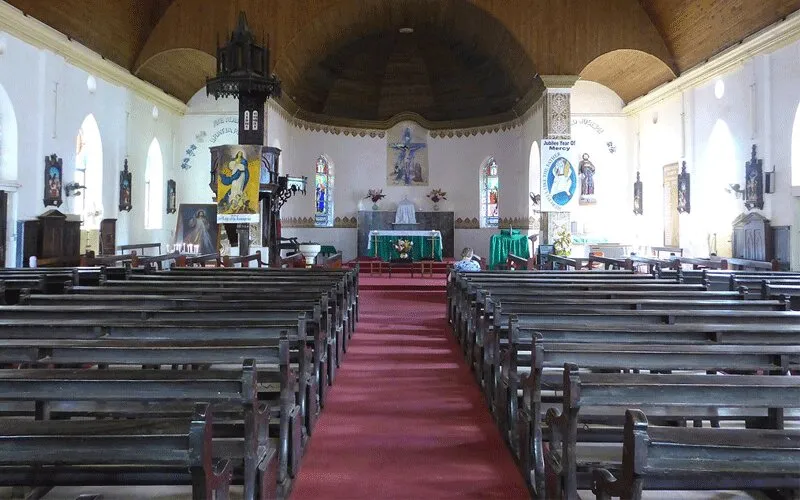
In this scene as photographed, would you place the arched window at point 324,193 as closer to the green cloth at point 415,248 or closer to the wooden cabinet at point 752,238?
the green cloth at point 415,248

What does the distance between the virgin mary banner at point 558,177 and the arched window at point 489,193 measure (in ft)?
23.4

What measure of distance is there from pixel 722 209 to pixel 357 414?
1311 cm

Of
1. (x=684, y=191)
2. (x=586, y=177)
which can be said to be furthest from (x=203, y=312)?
(x=586, y=177)

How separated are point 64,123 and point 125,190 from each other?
107 inches

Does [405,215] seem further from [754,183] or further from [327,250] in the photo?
[754,183]

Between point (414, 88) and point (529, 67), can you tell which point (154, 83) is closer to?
point (414, 88)

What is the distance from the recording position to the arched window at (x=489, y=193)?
21.7m

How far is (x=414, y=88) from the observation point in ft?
73.3

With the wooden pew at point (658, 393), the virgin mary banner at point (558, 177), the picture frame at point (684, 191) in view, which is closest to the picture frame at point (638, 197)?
the picture frame at point (684, 191)

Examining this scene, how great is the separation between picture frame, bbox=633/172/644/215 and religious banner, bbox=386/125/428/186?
7235 mm

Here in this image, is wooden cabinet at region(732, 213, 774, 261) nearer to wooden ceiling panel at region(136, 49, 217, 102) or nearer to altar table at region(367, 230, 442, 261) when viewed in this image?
altar table at region(367, 230, 442, 261)

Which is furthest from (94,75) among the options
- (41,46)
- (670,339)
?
(670,339)

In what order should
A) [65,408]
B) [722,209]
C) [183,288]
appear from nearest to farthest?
[65,408]
[183,288]
[722,209]

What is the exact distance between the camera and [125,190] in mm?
16125
